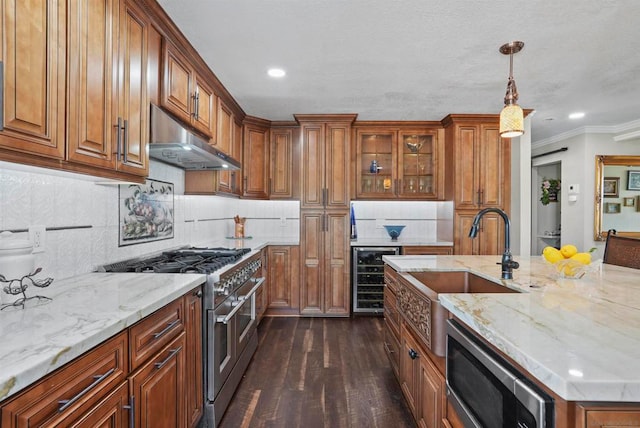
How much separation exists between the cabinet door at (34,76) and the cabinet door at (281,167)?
10.3 ft

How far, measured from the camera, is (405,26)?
2131 mm

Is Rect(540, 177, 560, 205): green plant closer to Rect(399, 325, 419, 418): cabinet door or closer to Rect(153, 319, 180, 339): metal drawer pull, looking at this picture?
Rect(399, 325, 419, 418): cabinet door

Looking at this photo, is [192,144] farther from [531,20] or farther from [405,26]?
[531,20]

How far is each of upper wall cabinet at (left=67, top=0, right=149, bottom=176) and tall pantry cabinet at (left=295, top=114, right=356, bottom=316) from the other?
2390mm

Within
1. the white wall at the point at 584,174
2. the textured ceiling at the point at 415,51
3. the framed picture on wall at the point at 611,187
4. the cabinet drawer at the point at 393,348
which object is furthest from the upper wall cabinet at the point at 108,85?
the framed picture on wall at the point at 611,187

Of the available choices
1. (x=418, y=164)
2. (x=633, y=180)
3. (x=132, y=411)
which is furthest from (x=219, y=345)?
(x=633, y=180)

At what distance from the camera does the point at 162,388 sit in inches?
54.3

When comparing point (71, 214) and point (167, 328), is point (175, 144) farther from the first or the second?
point (167, 328)

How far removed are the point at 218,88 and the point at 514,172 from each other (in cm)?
363

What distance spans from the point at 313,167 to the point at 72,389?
133 inches

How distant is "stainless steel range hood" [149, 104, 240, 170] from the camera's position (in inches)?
73.9

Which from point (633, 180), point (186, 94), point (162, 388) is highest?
point (186, 94)

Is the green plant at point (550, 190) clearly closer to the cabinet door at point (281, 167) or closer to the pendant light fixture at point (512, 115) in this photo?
the pendant light fixture at point (512, 115)

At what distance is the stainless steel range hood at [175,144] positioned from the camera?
1876mm
